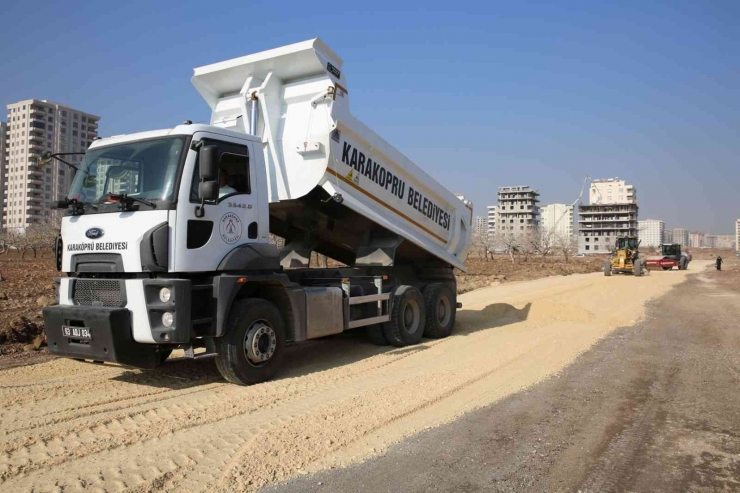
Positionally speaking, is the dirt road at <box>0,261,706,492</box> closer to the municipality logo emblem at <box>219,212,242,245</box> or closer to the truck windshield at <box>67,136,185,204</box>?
the municipality logo emblem at <box>219,212,242,245</box>

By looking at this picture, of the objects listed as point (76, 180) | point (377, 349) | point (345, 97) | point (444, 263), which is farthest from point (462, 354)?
point (76, 180)

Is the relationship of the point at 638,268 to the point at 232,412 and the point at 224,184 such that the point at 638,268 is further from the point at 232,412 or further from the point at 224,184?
the point at 232,412

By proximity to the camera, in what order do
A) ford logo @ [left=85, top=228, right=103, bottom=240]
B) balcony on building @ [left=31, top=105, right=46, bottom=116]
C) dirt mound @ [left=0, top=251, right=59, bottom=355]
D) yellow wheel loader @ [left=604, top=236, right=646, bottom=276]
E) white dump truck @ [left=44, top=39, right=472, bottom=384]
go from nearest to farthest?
white dump truck @ [left=44, top=39, right=472, bottom=384] < ford logo @ [left=85, top=228, right=103, bottom=240] < dirt mound @ [left=0, top=251, right=59, bottom=355] < yellow wheel loader @ [left=604, top=236, right=646, bottom=276] < balcony on building @ [left=31, top=105, right=46, bottom=116]

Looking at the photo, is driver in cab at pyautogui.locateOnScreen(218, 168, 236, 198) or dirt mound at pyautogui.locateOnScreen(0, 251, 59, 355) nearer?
driver in cab at pyautogui.locateOnScreen(218, 168, 236, 198)

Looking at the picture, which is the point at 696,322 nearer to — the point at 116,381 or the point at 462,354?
the point at 462,354

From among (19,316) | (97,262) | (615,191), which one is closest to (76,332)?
(97,262)

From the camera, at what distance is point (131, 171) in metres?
6.09

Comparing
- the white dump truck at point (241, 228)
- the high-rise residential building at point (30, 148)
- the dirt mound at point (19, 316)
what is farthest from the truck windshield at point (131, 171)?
the high-rise residential building at point (30, 148)

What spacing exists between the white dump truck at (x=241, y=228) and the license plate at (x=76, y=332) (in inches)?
0.7

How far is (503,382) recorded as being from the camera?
6.66 meters

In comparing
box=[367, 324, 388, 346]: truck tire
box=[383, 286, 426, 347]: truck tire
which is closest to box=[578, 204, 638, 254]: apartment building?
box=[383, 286, 426, 347]: truck tire

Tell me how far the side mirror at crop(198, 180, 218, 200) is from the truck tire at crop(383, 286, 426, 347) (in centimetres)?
432

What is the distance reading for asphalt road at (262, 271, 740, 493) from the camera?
12.4 feet

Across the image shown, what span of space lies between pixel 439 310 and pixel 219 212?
557cm
